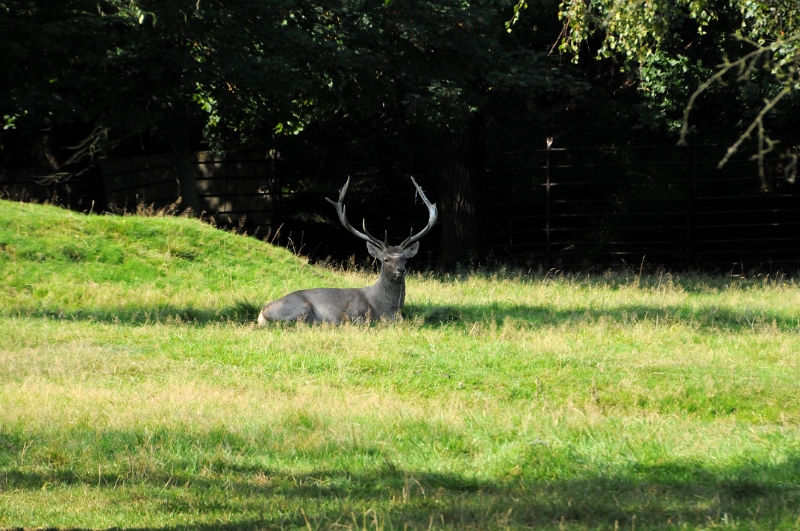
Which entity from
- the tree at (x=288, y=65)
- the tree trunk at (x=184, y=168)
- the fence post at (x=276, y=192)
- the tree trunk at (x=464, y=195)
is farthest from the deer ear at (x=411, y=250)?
the fence post at (x=276, y=192)

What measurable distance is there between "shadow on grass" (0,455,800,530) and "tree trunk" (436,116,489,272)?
1521 cm

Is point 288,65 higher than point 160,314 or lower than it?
higher

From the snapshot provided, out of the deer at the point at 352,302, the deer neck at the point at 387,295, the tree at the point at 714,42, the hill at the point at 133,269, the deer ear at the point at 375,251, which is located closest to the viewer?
the tree at the point at 714,42

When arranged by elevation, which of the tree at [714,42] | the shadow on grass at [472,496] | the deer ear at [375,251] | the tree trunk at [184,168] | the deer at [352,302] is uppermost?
the tree at [714,42]

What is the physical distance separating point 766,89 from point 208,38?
33.5ft

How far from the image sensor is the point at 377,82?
787 inches

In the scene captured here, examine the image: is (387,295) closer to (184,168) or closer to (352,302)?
(352,302)

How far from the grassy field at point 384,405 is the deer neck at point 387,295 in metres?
0.32

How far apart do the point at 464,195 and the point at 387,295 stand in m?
8.67

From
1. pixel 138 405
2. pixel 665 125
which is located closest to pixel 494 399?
pixel 138 405

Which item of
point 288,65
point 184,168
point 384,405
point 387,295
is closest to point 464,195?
point 288,65

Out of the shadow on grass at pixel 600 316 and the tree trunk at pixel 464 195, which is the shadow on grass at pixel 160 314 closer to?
the shadow on grass at pixel 600 316

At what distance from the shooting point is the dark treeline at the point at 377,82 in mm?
17688

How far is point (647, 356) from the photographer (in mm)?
10766
